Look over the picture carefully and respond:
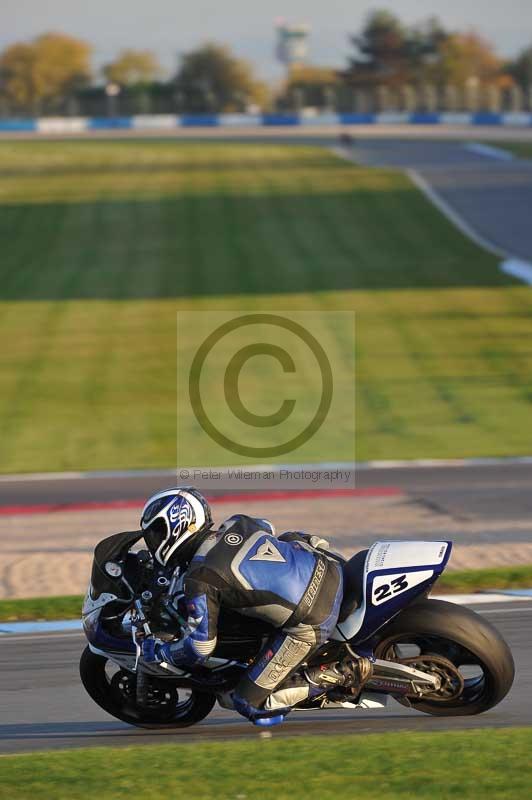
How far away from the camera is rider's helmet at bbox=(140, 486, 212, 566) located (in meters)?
6.75

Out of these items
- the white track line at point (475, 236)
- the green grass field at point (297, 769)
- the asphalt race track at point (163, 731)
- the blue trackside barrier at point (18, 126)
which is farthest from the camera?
the blue trackside barrier at point (18, 126)

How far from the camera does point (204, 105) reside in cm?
10981

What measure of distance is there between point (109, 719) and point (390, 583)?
2.08 meters

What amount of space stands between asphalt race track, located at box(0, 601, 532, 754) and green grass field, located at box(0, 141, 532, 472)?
9693mm

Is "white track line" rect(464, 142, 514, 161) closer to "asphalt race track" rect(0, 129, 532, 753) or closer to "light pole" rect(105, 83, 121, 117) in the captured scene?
"light pole" rect(105, 83, 121, 117)

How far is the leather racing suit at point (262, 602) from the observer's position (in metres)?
6.77

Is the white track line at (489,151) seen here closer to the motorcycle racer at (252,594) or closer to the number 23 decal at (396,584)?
the number 23 decal at (396,584)

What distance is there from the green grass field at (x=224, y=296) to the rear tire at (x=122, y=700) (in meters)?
10.5

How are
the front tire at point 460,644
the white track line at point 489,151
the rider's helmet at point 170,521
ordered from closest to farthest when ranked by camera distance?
the rider's helmet at point 170,521
the front tire at point 460,644
the white track line at point 489,151

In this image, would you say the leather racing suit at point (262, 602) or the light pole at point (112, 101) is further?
the light pole at point (112, 101)

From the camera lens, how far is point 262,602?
6852 millimetres

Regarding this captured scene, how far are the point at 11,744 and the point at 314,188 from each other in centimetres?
4717

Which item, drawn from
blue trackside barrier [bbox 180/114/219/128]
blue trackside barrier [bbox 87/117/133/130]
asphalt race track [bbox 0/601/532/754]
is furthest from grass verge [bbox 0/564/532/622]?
blue trackside barrier [bbox 87/117/133/130]

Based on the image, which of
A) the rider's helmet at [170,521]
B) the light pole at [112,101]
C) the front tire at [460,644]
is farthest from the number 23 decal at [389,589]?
the light pole at [112,101]
